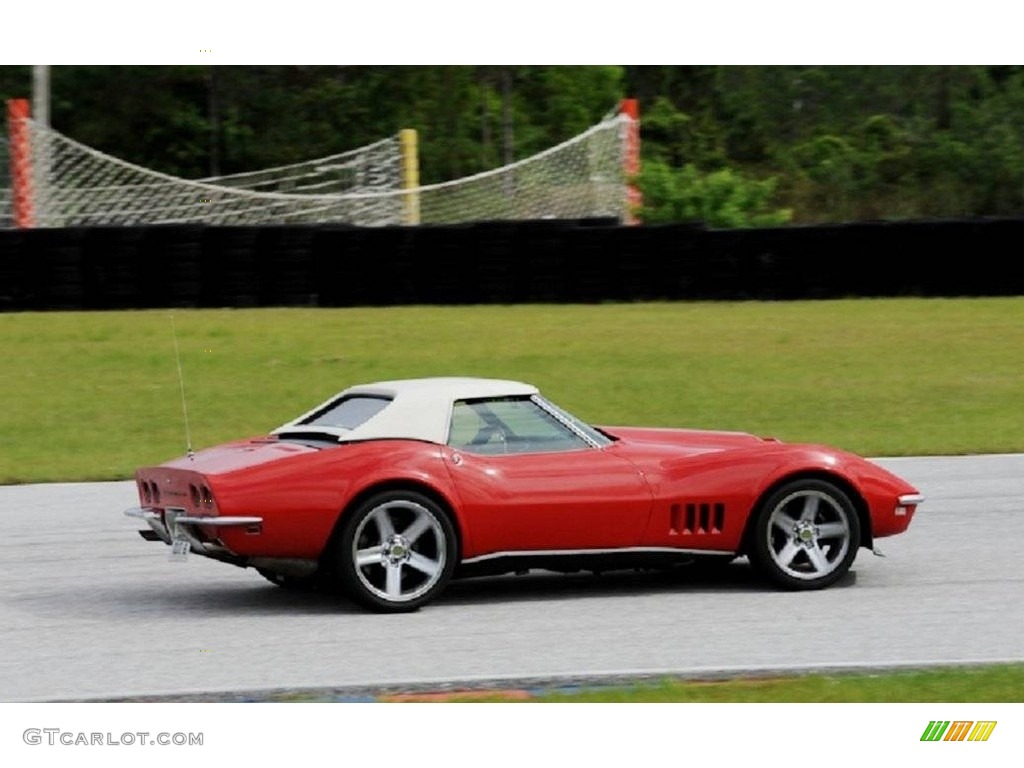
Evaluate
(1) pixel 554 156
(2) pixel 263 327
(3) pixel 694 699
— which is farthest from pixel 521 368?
(3) pixel 694 699

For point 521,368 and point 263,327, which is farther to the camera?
point 263,327

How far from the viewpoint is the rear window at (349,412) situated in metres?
7.71

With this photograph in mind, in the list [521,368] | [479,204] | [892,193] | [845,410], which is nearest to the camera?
[845,410]

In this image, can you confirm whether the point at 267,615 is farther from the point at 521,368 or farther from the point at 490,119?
the point at 490,119

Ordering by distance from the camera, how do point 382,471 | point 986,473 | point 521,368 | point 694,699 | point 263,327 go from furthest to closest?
point 263,327
point 521,368
point 986,473
point 382,471
point 694,699

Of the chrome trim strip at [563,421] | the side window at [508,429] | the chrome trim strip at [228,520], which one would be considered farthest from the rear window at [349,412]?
the chrome trim strip at [228,520]

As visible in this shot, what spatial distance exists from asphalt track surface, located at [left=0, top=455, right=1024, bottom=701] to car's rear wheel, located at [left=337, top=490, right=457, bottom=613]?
0.36ft

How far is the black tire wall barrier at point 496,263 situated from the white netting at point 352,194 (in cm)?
235

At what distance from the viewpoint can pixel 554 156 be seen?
27.1 metres

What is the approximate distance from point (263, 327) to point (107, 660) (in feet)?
44.1

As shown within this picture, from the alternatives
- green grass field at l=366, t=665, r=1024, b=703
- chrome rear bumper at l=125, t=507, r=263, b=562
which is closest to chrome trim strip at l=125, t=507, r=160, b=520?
chrome rear bumper at l=125, t=507, r=263, b=562

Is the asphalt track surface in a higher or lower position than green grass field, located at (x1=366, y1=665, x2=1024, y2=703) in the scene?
lower
